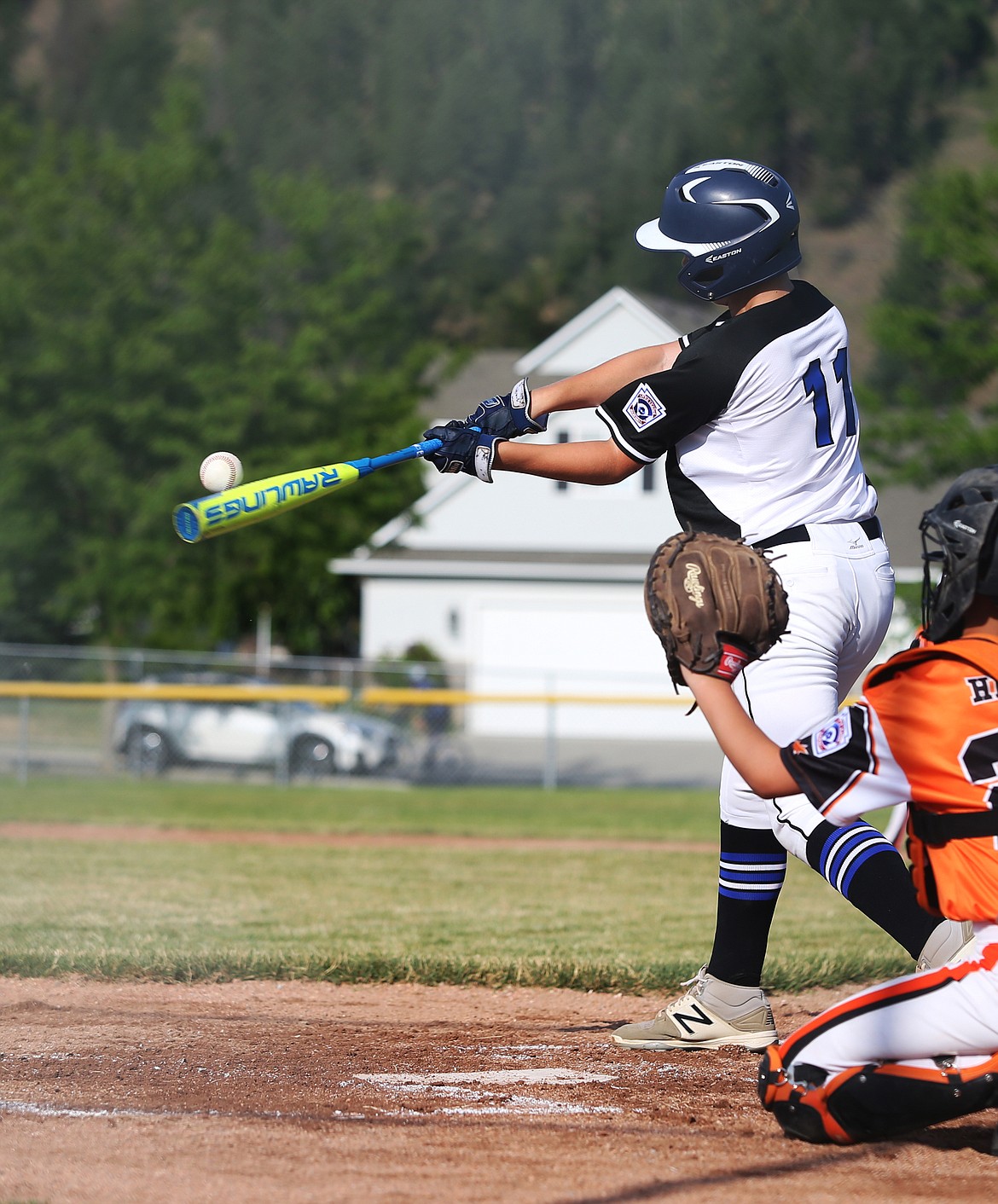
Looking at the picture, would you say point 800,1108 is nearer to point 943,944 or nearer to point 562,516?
point 943,944

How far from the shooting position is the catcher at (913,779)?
9.69ft

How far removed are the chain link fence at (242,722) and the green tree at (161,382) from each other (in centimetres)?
240

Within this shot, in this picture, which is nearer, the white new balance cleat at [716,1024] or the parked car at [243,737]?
the white new balance cleat at [716,1024]

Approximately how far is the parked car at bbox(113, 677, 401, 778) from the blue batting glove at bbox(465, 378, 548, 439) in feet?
46.6

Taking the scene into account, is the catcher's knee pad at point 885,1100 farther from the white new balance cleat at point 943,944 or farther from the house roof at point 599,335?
the house roof at point 599,335

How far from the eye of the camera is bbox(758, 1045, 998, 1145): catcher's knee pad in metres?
3.01

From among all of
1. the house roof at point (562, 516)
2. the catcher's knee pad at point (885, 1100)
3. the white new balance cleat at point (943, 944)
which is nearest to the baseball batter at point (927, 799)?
the catcher's knee pad at point (885, 1100)

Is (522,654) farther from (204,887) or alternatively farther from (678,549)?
(678,549)

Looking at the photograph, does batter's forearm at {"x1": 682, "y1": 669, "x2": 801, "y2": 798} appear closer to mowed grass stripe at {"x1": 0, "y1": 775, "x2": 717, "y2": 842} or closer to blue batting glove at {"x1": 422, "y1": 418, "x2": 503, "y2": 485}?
blue batting glove at {"x1": 422, "y1": 418, "x2": 503, "y2": 485}

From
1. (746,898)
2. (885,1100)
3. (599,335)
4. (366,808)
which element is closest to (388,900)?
(746,898)

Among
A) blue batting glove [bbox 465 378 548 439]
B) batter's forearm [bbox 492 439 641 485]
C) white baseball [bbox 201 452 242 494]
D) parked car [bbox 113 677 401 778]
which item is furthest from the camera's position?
parked car [bbox 113 677 401 778]

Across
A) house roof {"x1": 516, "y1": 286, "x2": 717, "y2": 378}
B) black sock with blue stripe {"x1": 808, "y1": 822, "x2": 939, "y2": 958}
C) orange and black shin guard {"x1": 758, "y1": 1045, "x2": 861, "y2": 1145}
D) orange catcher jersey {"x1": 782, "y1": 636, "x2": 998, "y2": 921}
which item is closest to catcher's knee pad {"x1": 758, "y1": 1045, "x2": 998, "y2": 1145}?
orange and black shin guard {"x1": 758, "y1": 1045, "x2": 861, "y2": 1145}

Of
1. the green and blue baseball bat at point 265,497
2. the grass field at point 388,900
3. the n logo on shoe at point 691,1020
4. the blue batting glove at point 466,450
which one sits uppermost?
the blue batting glove at point 466,450

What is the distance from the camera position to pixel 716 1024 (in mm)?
4180
